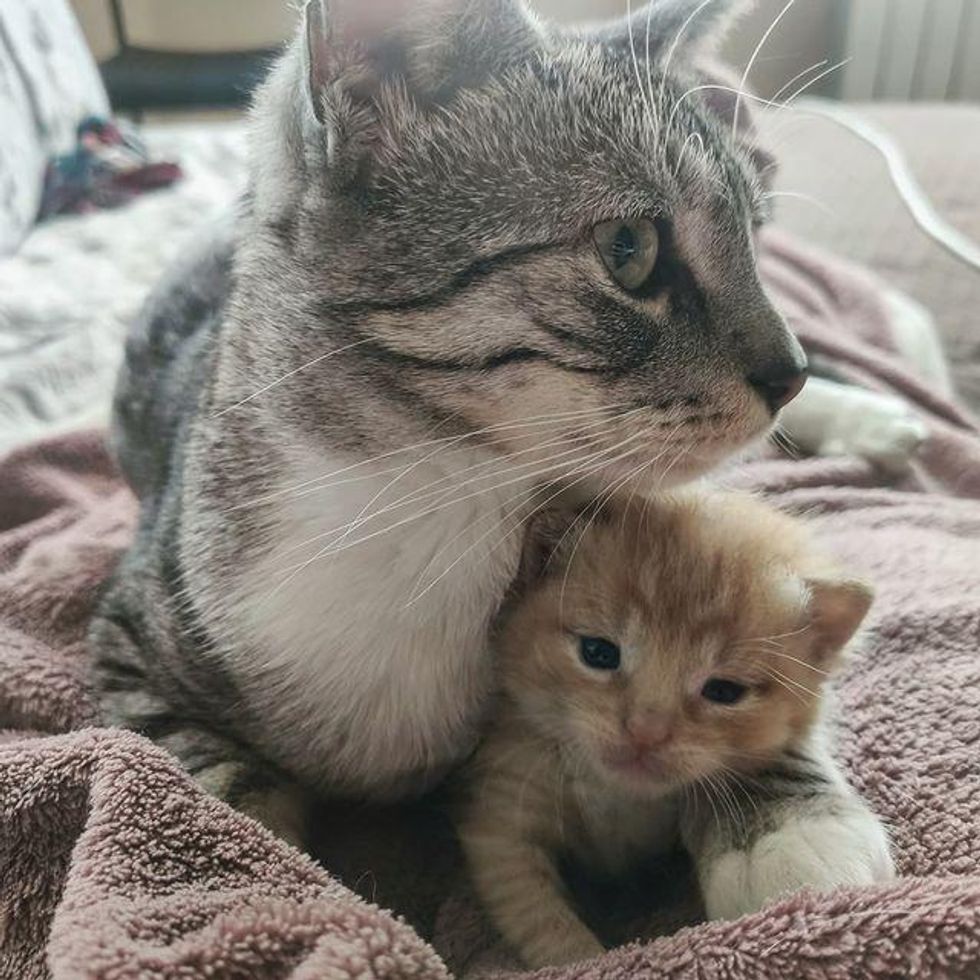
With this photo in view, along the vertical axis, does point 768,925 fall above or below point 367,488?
below

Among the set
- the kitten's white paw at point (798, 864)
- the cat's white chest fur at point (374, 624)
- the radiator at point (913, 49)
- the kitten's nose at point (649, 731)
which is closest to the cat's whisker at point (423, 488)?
the cat's white chest fur at point (374, 624)

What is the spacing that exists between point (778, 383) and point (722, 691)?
26 cm

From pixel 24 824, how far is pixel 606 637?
0.46 meters

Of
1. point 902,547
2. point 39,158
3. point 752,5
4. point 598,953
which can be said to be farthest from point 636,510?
point 39,158

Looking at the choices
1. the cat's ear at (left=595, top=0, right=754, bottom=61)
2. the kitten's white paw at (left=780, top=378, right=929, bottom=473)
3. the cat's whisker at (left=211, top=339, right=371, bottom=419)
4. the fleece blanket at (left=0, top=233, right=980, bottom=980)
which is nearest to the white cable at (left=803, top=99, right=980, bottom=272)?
the kitten's white paw at (left=780, top=378, right=929, bottom=473)

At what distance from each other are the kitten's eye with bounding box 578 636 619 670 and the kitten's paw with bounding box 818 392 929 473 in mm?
674

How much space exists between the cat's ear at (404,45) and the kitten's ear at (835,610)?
48 cm

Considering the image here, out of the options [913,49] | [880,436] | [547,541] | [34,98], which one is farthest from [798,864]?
[913,49]

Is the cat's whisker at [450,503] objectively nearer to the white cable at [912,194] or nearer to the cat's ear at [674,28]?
the cat's ear at [674,28]

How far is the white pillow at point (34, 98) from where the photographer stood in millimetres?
2010

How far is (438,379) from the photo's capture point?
81cm

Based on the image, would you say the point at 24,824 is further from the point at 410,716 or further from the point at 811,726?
the point at 811,726

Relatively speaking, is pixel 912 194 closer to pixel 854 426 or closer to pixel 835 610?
pixel 854 426

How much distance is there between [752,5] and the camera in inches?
44.6
